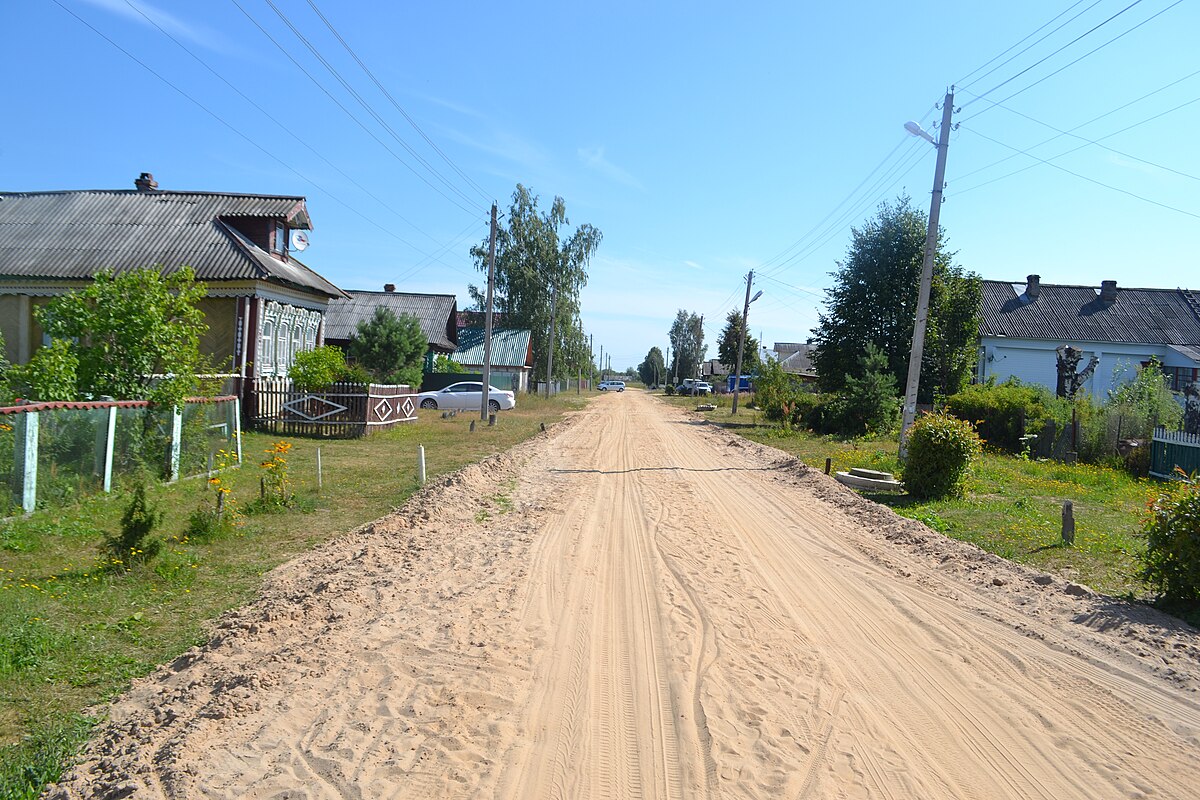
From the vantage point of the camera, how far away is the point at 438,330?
50219 mm

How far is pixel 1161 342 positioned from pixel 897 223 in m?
22.8

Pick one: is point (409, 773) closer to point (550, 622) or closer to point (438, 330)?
point (550, 622)

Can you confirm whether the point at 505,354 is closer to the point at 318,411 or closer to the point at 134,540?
the point at 318,411

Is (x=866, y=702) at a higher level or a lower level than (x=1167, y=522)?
lower

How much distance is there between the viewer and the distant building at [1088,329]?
4416cm

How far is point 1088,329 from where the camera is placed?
45781 millimetres

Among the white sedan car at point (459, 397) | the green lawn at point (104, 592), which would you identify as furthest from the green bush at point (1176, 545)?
the white sedan car at point (459, 397)

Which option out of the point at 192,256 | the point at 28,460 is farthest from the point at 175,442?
the point at 192,256

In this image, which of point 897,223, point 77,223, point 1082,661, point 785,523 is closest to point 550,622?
point 1082,661

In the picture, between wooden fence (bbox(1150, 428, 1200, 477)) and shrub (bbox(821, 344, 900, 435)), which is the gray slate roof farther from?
wooden fence (bbox(1150, 428, 1200, 477))

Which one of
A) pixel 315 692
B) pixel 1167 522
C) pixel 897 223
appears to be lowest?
pixel 315 692

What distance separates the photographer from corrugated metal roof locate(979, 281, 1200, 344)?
45.1 metres

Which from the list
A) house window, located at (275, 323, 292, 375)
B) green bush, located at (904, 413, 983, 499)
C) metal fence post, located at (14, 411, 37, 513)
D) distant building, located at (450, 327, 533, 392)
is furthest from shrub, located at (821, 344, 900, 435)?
distant building, located at (450, 327, 533, 392)

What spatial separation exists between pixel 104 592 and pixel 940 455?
13003mm
